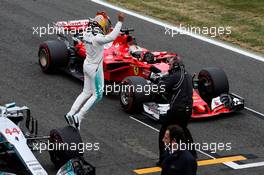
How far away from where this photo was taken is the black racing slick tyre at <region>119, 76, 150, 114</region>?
1504cm

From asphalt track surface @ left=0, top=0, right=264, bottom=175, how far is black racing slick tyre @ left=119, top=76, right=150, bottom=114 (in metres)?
0.19

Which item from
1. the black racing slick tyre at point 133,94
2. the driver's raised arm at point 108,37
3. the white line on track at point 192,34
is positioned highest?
the driver's raised arm at point 108,37

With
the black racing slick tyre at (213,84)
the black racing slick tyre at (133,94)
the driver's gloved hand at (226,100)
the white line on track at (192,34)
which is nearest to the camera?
the black racing slick tyre at (133,94)

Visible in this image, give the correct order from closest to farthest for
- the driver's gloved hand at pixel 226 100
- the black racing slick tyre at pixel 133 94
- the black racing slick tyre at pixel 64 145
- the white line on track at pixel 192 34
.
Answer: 1. the black racing slick tyre at pixel 64 145
2. the black racing slick tyre at pixel 133 94
3. the driver's gloved hand at pixel 226 100
4. the white line on track at pixel 192 34

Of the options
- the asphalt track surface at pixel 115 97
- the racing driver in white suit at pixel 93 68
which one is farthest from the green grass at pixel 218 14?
the racing driver in white suit at pixel 93 68

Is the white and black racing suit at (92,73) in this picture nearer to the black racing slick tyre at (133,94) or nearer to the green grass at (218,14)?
the black racing slick tyre at (133,94)

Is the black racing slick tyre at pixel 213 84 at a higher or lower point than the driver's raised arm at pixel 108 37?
lower

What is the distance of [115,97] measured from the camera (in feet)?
53.6

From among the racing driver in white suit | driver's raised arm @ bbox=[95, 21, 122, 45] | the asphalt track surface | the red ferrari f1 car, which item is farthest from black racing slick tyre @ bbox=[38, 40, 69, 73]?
driver's raised arm @ bbox=[95, 21, 122, 45]

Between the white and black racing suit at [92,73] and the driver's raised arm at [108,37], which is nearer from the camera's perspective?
the driver's raised arm at [108,37]

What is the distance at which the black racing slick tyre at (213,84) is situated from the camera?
1565 cm

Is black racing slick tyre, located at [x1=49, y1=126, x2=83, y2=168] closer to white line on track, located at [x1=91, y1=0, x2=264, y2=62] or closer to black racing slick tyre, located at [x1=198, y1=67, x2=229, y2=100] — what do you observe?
black racing slick tyre, located at [x1=198, y1=67, x2=229, y2=100]

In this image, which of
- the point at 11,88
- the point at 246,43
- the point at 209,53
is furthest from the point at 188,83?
the point at 246,43

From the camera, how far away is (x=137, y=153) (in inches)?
531
